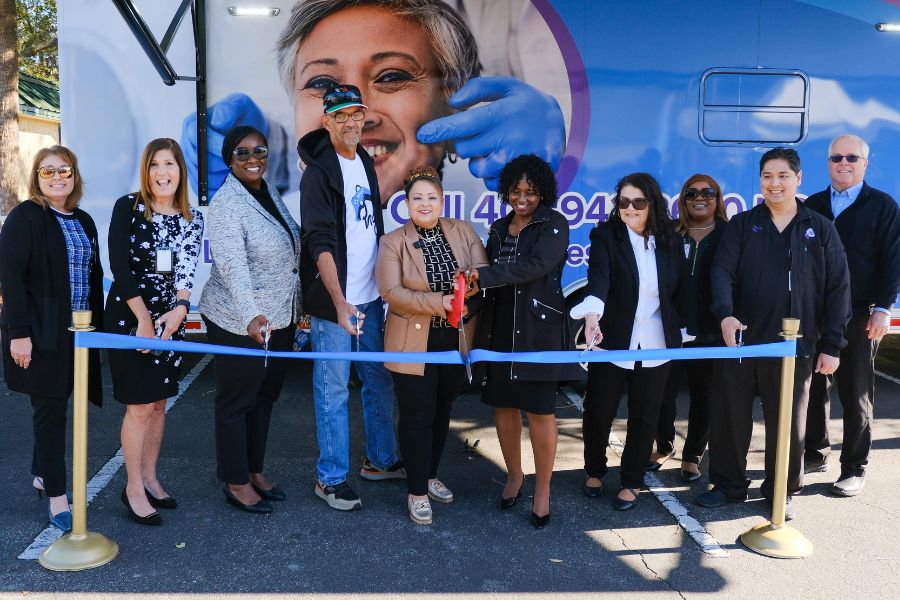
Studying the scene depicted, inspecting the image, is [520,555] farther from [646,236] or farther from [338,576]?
[646,236]

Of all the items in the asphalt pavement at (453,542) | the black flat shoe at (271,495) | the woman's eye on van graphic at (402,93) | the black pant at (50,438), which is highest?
the woman's eye on van graphic at (402,93)

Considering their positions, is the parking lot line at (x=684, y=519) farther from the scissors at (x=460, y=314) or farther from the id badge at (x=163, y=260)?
the id badge at (x=163, y=260)

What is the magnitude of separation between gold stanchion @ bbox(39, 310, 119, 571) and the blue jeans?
3.24ft

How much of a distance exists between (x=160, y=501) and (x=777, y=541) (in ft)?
9.22

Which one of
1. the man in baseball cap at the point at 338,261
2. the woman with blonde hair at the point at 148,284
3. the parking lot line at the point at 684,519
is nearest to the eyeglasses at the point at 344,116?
the man in baseball cap at the point at 338,261

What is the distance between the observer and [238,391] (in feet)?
11.5

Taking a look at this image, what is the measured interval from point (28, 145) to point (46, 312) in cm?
1504

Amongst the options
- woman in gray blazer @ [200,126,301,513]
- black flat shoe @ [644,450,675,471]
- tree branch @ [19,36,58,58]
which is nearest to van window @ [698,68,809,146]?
black flat shoe @ [644,450,675,471]

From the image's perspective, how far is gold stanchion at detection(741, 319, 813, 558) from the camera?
10.7ft

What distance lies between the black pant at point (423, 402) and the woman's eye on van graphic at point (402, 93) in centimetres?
193

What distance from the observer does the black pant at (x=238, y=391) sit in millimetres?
3475

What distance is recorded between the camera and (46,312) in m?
3.24

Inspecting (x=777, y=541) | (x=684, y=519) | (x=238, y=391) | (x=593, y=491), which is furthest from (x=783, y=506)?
(x=238, y=391)

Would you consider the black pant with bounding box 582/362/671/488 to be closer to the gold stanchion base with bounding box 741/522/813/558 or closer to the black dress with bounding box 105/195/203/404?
the gold stanchion base with bounding box 741/522/813/558
